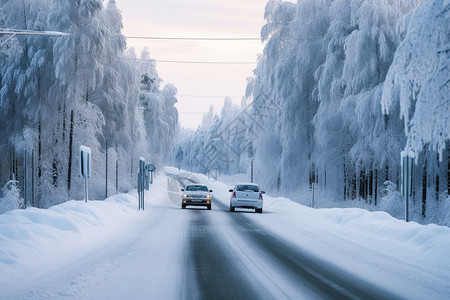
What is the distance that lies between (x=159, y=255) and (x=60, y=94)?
845 inches

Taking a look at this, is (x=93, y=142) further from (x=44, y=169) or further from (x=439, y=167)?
(x=439, y=167)

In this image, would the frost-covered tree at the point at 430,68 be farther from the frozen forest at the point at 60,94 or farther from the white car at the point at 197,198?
the white car at the point at 197,198

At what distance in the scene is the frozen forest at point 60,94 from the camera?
31547 millimetres

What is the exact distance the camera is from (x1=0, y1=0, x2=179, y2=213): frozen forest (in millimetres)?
31547

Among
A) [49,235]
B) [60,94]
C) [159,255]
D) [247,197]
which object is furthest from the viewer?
[60,94]

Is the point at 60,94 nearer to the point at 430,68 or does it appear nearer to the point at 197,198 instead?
the point at 197,198

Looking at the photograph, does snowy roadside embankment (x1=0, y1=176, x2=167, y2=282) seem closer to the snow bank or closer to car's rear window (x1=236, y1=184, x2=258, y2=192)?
the snow bank

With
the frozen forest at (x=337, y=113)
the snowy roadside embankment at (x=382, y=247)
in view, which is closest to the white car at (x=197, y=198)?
the frozen forest at (x=337, y=113)

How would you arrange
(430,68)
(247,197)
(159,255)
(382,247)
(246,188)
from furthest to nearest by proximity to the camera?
(246,188), (247,197), (382,247), (159,255), (430,68)

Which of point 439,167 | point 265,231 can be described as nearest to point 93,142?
point 265,231

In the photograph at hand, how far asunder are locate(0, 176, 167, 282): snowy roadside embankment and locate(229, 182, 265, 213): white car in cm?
1116

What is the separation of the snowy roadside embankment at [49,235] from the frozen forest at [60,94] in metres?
12.4

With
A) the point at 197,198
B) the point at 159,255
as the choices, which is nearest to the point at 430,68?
the point at 159,255

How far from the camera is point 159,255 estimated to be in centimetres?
1251
